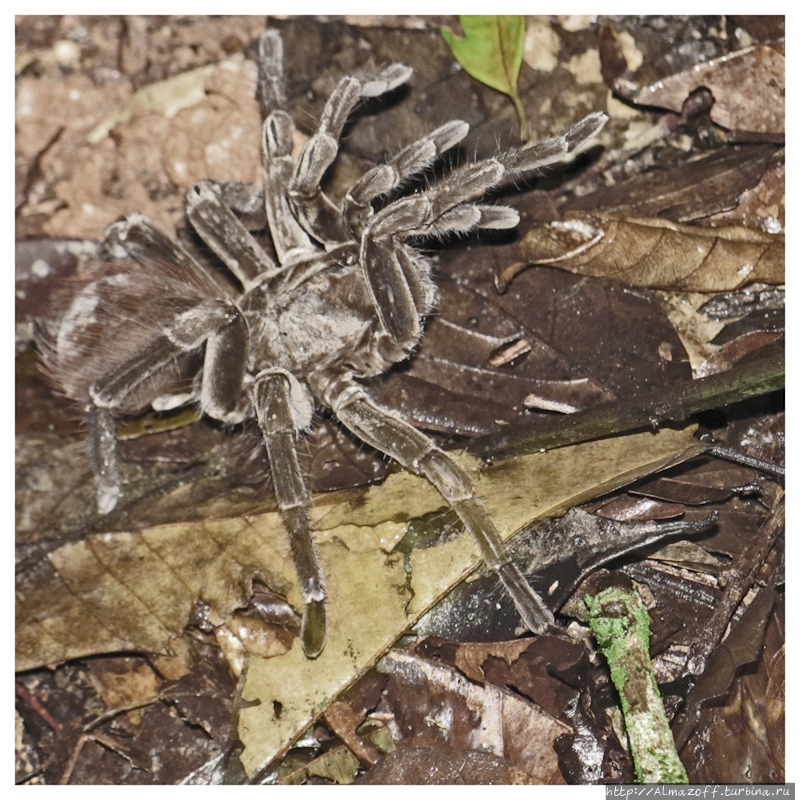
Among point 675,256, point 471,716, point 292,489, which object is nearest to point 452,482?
point 292,489

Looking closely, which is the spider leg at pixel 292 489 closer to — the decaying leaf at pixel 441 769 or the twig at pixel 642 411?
the decaying leaf at pixel 441 769

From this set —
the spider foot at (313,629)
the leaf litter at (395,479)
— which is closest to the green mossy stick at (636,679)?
the leaf litter at (395,479)

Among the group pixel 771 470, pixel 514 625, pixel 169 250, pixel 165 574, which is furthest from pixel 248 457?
pixel 771 470

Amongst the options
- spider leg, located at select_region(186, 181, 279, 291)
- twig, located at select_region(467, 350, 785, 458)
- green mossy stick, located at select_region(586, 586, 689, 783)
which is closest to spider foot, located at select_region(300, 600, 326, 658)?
twig, located at select_region(467, 350, 785, 458)

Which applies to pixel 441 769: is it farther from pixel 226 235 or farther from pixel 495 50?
pixel 495 50

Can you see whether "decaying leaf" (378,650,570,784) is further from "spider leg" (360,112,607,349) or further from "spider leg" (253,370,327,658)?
"spider leg" (360,112,607,349)
